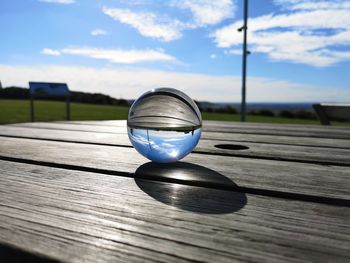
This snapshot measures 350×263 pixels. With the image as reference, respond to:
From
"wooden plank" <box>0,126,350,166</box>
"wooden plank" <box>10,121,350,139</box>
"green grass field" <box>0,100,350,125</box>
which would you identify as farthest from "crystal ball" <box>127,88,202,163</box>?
"green grass field" <box>0,100,350,125</box>

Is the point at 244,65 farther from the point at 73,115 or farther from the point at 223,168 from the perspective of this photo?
the point at 223,168

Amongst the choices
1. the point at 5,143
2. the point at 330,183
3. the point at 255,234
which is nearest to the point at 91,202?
the point at 255,234

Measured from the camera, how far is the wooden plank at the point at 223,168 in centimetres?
87

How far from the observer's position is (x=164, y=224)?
60cm

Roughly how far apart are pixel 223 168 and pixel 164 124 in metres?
0.26

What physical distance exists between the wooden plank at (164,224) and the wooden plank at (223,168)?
0.35ft

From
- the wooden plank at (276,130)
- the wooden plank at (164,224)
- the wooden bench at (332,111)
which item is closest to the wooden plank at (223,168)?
the wooden plank at (164,224)

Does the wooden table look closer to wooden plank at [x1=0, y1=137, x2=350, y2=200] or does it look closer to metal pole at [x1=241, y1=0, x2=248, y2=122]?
wooden plank at [x1=0, y1=137, x2=350, y2=200]

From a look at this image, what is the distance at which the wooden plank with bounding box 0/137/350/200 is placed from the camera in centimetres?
87

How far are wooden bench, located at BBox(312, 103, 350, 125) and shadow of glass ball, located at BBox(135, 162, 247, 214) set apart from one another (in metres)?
3.69

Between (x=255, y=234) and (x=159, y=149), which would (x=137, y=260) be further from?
(x=159, y=149)

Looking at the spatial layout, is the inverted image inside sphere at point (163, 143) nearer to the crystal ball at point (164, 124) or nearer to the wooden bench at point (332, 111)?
the crystal ball at point (164, 124)

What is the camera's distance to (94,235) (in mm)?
561

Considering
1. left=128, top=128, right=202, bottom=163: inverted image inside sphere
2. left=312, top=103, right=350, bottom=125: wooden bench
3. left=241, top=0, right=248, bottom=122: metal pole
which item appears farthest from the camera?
left=241, top=0, right=248, bottom=122: metal pole
